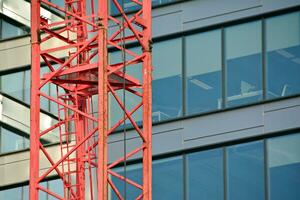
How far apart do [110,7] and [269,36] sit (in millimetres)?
7684

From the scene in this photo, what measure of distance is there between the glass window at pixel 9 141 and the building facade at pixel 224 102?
3.20 m

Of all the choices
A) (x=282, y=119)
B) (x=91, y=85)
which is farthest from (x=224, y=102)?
(x=91, y=85)

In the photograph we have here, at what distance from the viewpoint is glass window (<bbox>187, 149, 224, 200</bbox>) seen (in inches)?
2175

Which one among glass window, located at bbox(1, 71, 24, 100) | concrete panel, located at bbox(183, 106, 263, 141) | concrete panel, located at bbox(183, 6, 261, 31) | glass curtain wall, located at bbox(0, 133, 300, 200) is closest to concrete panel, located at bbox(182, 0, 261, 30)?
concrete panel, located at bbox(183, 6, 261, 31)

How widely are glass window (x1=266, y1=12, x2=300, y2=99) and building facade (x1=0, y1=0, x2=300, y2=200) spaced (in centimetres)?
4

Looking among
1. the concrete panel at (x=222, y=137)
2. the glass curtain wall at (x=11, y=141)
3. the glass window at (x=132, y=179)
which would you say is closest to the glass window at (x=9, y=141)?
the glass curtain wall at (x=11, y=141)

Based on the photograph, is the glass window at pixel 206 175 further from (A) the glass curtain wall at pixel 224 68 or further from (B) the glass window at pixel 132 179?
(B) the glass window at pixel 132 179

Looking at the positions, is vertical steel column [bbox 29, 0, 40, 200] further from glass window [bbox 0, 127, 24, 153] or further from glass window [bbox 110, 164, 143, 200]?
glass window [bbox 0, 127, 24, 153]

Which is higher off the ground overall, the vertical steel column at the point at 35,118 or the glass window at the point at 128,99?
the glass window at the point at 128,99

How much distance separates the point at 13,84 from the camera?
6275 centimetres

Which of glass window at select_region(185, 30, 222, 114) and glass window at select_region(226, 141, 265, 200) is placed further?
glass window at select_region(185, 30, 222, 114)

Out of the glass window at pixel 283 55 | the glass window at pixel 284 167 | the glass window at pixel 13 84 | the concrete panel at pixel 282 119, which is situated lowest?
the glass window at pixel 284 167

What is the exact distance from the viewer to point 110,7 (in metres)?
60.1

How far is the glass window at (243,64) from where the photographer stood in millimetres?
55656
